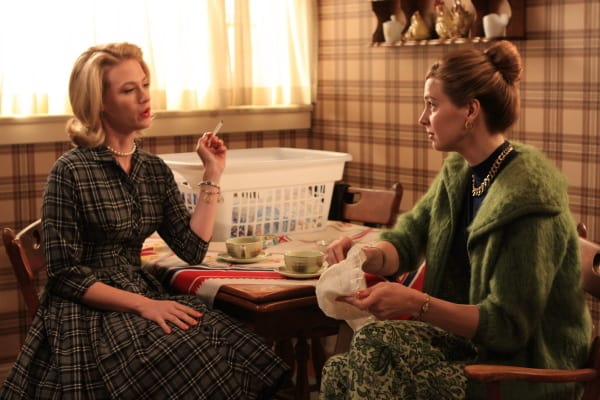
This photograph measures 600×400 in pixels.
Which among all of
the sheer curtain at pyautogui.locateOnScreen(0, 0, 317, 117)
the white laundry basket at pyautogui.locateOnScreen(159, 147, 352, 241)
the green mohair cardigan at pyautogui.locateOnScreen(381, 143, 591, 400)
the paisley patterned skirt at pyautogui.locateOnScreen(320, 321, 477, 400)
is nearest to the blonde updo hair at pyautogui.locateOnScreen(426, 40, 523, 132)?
the green mohair cardigan at pyautogui.locateOnScreen(381, 143, 591, 400)

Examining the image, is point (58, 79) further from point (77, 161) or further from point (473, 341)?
point (473, 341)

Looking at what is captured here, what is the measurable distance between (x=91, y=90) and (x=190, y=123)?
4.78 ft

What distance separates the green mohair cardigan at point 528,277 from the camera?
1.84m

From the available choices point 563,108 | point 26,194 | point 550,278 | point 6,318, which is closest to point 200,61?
point 26,194

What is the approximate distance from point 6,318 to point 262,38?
162 cm

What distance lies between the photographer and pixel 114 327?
218 cm

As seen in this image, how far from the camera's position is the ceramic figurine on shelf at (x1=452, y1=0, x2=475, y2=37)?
11.0ft

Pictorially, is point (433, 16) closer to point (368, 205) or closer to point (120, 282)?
point (368, 205)

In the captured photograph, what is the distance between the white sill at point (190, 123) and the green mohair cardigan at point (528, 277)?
80.3 inches

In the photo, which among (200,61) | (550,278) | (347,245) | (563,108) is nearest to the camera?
(550,278)

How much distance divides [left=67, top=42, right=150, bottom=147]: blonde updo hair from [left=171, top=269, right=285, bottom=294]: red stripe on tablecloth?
1.36 ft

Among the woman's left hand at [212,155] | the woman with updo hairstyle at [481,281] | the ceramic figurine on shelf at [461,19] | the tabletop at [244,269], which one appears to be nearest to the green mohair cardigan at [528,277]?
the woman with updo hairstyle at [481,281]

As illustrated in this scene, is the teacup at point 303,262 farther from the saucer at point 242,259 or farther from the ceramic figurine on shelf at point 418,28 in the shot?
the ceramic figurine on shelf at point 418,28

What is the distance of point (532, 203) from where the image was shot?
1857 mm
